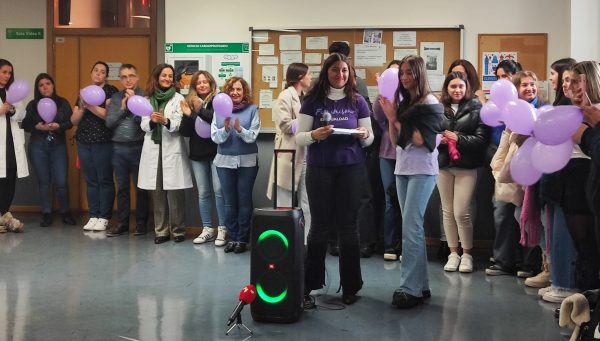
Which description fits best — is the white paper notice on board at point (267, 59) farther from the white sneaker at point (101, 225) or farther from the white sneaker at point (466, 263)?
the white sneaker at point (466, 263)

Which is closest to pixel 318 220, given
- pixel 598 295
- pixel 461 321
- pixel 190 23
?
pixel 461 321

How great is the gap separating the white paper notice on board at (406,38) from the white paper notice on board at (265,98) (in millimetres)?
1197

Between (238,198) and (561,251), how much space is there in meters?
2.76

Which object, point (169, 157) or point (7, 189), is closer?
point (169, 157)

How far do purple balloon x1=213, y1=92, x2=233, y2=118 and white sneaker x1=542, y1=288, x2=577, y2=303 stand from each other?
258 cm

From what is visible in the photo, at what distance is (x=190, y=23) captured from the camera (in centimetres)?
647

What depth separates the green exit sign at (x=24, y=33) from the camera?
7.66m

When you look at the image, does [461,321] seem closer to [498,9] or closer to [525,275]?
[525,275]

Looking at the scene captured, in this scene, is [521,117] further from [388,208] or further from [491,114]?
[388,208]

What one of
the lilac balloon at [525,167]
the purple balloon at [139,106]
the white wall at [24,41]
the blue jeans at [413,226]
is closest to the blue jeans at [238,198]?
the purple balloon at [139,106]

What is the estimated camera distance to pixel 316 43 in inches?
250

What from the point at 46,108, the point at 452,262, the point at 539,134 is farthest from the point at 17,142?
the point at 539,134

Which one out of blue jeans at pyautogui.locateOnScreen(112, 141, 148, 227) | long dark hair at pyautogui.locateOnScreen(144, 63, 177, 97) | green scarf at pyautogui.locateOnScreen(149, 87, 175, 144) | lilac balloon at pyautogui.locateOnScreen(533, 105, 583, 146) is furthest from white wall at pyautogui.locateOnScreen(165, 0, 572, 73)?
lilac balloon at pyautogui.locateOnScreen(533, 105, 583, 146)

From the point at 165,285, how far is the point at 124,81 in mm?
2402
